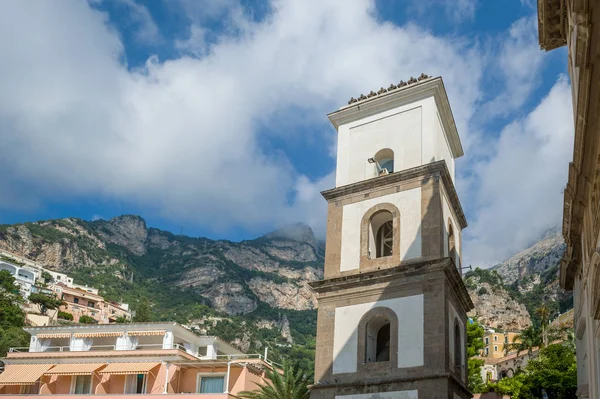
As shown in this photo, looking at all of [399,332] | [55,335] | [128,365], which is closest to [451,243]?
[399,332]

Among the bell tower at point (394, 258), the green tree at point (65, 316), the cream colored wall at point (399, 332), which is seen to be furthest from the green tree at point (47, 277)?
the cream colored wall at point (399, 332)

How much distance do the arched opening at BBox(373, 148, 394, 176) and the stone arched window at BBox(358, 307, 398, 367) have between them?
5836 mm

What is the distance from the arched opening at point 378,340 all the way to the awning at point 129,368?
18.8m

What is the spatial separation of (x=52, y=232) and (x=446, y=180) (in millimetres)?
162969

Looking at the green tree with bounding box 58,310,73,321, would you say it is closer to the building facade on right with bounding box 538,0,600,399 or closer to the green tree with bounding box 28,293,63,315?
the green tree with bounding box 28,293,63,315

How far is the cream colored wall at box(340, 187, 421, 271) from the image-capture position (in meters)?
24.3

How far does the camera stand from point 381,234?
1049 inches

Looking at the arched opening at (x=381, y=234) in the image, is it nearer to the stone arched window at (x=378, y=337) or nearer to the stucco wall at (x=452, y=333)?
the stone arched window at (x=378, y=337)

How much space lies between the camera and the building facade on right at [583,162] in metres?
11.9

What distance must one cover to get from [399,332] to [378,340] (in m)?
2.60

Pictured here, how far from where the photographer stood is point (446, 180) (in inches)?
1009

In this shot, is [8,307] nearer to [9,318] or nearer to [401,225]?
[9,318]

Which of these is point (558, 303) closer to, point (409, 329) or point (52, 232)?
point (52, 232)

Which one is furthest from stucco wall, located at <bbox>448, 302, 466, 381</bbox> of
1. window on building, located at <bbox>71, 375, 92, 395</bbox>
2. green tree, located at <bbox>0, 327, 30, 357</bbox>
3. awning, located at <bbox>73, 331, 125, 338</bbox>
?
green tree, located at <bbox>0, 327, 30, 357</bbox>
